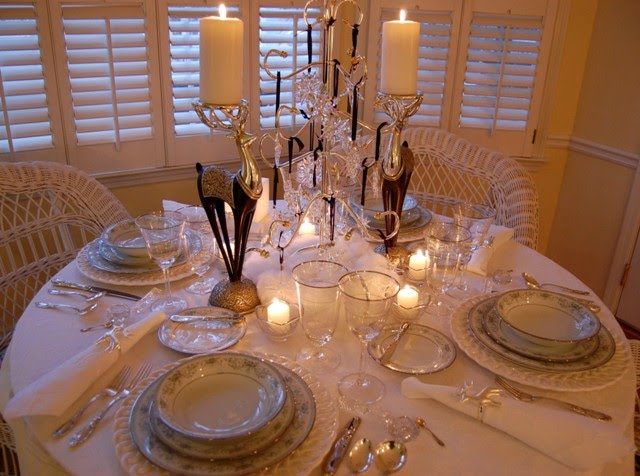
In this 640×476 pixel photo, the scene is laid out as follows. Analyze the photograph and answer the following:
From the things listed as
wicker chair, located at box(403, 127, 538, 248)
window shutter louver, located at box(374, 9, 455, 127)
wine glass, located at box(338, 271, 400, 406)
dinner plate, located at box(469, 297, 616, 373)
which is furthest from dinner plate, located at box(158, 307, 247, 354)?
window shutter louver, located at box(374, 9, 455, 127)

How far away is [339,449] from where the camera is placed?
91 cm

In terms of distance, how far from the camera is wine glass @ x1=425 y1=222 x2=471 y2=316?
4.44 ft

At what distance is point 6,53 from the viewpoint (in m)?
1.94

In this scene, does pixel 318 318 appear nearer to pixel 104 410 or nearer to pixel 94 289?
pixel 104 410

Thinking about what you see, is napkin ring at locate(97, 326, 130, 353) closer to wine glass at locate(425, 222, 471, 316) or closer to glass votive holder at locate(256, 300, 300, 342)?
glass votive holder at locate(256, 300, 300, 342)

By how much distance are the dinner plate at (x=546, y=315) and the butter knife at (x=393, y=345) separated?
19cm

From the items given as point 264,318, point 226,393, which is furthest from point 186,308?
point 226,393

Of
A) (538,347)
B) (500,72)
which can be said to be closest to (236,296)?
(538,347)

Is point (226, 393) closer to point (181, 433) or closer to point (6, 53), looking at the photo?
point (181, 433)

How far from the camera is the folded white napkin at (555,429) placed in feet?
2.91

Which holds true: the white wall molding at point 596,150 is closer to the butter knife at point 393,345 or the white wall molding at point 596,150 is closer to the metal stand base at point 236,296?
the butter knife at point 393,345

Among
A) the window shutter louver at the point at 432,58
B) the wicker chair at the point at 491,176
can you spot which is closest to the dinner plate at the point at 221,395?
the wicker chair at the point at 491,176

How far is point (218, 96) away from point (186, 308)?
463 mm

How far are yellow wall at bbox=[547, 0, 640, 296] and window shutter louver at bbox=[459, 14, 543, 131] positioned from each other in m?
0.30
